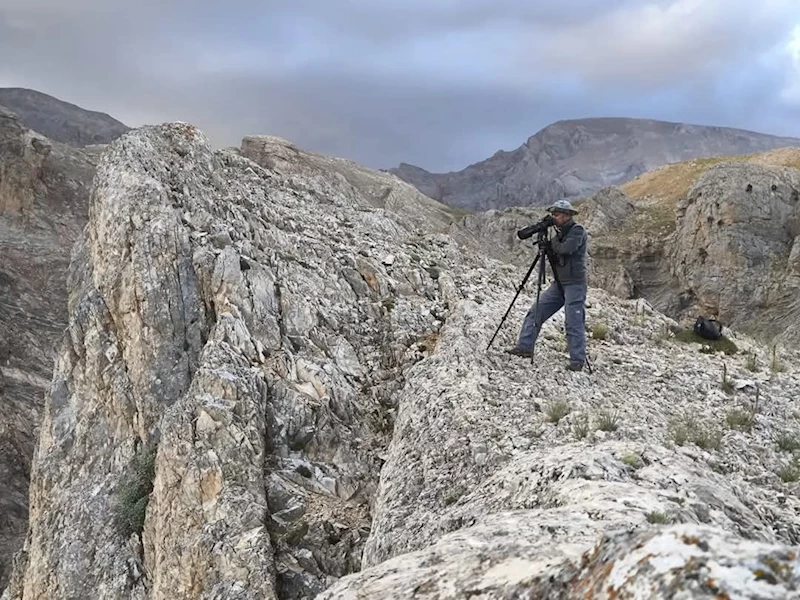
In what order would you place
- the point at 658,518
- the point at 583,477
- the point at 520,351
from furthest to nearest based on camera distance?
the point at 520,351, the point at 583,477, the point at 658,518

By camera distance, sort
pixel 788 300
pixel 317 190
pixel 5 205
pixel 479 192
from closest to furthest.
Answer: pixel 317 190 < pixel 788 300 < pixel 5 205 < pixel 479 192

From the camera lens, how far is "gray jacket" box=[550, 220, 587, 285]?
36.9 feet

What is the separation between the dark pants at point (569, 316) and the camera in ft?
38.2

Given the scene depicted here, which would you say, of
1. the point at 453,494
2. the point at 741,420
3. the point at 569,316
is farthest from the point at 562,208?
the point at 453,494

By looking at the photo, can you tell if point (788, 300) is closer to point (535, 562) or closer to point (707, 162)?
point (707, 162)

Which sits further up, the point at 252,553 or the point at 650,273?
the point at 650,273

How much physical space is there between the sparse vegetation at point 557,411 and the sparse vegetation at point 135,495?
349 inches

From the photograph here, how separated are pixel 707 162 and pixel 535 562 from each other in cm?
6014

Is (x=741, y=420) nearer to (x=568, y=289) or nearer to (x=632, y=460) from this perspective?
(x=568, y=289)

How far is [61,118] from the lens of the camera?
536 feet

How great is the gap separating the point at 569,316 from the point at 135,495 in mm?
9687

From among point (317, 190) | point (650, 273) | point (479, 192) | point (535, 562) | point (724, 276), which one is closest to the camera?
point (535, 562)

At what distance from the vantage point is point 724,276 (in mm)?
39594

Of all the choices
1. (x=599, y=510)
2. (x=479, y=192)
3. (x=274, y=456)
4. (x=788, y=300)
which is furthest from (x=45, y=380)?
(x=479, y=192)
